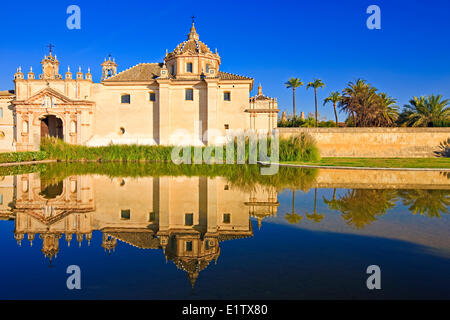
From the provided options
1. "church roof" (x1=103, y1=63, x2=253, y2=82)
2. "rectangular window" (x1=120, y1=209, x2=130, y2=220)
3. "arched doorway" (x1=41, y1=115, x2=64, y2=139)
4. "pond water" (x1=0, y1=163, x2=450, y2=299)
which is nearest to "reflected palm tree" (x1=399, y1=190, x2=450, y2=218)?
"pond water" (x1=0, y1=163, x2=450, y2=299)

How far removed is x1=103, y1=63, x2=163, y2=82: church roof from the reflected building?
71.5ft

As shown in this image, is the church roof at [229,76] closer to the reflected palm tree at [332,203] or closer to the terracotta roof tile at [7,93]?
the terracotta roof tile at [7,93]

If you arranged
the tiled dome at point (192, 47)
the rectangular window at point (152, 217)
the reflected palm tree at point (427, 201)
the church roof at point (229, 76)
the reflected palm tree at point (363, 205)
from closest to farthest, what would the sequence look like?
1. the rectangular window at point (152, 217)
2. the reflected palm tree at point (363, 205)
3. the reflected palm tree at point (427, 201)
4. the church roof at point (229, 76)
5. the tiled dome at point (192, 47)

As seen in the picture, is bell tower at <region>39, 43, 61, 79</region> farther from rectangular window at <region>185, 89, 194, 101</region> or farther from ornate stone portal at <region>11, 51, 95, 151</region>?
rectangular window at <region>185, 89, 194, 101</region>

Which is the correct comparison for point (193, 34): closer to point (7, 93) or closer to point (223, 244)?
point (7, 93)

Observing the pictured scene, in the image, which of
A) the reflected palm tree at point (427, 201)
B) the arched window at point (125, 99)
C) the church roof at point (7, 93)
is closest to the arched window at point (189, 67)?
the arched window at point (125, 99)

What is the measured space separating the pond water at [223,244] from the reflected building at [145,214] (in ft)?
0.10

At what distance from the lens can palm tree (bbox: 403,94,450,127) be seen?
35.8 metres

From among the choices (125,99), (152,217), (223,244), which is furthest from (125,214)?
(125,99)

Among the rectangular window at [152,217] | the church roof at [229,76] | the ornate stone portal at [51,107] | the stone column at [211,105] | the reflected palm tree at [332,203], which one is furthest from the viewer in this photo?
the church roof at [229,76]

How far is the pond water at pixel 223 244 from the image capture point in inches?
159

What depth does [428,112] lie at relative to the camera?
3625cm
